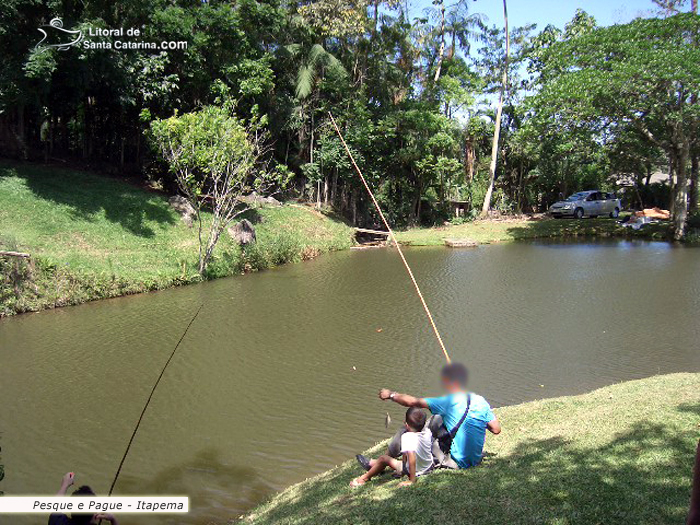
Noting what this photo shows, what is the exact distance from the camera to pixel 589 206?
29.9m

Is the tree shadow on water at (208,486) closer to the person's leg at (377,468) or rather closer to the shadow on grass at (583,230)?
the person's leg at (377,468)

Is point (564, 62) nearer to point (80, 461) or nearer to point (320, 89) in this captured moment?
point (320, 89)

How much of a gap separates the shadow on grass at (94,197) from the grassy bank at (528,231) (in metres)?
12.1

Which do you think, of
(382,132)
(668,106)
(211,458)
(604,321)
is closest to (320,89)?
(382,132)

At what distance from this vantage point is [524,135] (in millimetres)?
24875

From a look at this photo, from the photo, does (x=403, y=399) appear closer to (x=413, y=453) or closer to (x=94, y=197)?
(x=413, y=453)

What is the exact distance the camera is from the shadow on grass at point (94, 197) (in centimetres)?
1766

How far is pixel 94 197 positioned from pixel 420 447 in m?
17.7

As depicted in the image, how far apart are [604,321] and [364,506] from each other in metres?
9.28

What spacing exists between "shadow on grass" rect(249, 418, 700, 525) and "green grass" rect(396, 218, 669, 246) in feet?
69.5

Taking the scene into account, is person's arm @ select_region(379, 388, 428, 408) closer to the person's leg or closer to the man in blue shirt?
the man in blue shirt

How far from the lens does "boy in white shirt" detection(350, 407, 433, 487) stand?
4746mm
